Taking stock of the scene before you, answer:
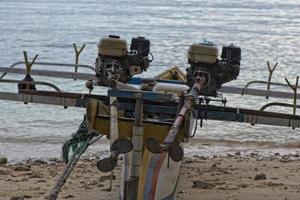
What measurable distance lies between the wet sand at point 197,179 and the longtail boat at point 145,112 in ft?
3.70

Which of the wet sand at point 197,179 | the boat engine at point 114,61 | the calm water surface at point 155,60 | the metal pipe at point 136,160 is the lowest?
the calm water surface at point 155,60

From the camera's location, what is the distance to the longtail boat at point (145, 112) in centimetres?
468

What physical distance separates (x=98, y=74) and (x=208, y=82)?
154 centimetres

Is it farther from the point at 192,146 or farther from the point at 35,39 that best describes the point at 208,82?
the point at 35,39

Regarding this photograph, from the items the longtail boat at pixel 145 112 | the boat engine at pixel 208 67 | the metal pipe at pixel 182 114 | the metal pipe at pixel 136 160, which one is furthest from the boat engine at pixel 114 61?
the metal pipe at pixel 136 160

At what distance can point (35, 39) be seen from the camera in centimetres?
3712

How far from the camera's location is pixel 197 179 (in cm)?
908

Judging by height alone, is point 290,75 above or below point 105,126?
below

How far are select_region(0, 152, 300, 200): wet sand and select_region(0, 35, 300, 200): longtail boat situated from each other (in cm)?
113

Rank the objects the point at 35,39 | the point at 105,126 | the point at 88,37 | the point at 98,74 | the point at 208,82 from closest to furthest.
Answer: the point at 105,126 < the point at 208,82 < the point at 98,74 < the point at 35,39 < the point at 88,37

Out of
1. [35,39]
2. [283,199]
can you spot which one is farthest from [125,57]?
[35,39]

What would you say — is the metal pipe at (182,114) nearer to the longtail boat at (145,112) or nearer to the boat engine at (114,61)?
the longtail boat at (145,112)

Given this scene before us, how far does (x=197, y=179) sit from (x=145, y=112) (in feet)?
8.61

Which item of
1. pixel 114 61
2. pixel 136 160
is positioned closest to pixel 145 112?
pixel 114 61
